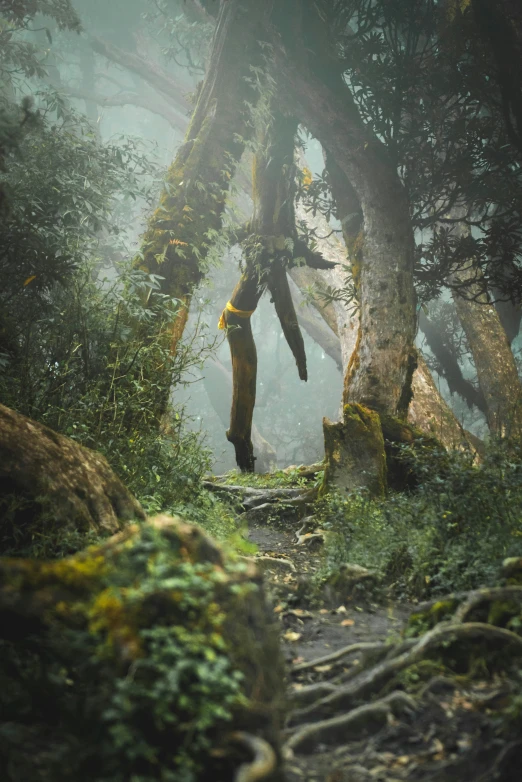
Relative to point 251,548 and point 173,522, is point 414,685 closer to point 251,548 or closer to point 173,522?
point 251,548

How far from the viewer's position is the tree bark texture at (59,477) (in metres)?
3.45

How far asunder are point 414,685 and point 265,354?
43948mm

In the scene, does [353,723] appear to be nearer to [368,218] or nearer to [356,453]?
[356,453]

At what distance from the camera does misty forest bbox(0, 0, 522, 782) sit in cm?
169

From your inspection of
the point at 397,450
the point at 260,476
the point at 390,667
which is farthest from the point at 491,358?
the point at 390,667

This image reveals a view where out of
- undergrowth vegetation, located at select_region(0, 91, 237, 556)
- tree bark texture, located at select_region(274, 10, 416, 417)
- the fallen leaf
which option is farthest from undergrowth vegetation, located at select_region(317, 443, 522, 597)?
tree bark texture, located at select_region(274, 10, 416, 417)

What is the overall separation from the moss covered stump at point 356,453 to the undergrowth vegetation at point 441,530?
98 centimetres

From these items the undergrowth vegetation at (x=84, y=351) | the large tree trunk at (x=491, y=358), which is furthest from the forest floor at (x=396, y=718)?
the large tree trunk at (x=491, y=358)

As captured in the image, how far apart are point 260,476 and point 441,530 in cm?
795

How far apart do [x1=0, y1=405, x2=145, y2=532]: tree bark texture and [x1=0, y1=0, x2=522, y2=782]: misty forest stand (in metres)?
0.02

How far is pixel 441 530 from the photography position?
4.18m

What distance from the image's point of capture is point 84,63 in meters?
26.6

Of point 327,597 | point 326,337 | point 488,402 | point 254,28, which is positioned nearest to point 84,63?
point 326,337

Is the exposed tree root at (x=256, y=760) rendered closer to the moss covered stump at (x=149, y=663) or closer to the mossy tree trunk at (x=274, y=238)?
the moss covered stump at (x=149, y=663)
